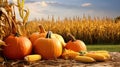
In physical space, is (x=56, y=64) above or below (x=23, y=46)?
below

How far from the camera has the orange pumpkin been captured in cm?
422

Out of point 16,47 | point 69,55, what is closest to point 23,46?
point 16,47

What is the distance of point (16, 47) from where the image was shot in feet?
13.8

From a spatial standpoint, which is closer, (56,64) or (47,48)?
(56,64)

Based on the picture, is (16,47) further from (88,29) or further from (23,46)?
(88,29)

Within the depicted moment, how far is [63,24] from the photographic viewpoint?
46.0 ft

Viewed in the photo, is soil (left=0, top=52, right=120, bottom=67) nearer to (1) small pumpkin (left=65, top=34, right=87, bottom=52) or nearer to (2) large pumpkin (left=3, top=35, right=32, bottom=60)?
(2) large pumpkin (left=3, top=35, right=32, bottom=60)

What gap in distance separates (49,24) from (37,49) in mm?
9860

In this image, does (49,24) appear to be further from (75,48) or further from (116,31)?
(75,48)

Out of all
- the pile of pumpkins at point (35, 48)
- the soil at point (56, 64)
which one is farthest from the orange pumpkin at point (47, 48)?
the soil at point (56, 64)

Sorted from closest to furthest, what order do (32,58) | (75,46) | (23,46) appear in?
1. (32,58)
2. (23,46)
3. (75,46)

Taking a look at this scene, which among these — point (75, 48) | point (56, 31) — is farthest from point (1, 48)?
point (56, 31)

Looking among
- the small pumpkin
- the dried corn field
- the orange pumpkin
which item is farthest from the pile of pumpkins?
the dried corn field

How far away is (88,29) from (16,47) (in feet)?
31.6
